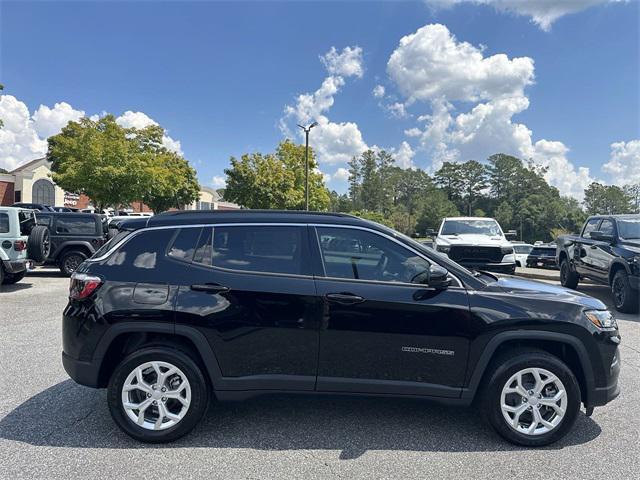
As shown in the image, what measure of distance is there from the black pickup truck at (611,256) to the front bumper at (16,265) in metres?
12.4

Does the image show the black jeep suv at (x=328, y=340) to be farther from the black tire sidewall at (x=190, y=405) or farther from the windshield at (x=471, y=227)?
the windshield at (x=471, y=227)

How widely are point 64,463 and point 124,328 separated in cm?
95

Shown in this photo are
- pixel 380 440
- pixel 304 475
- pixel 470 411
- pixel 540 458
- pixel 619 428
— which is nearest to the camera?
pixel 304 475

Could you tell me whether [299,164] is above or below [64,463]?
above

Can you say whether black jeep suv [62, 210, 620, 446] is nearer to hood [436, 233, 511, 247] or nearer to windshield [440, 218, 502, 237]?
hood [436, 233, 511, 247]

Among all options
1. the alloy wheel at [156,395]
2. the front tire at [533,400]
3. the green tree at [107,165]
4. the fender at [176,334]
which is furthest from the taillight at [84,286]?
the green tree at [107,165]

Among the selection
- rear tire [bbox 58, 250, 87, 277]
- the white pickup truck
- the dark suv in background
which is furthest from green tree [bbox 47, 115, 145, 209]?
the white pickup truck

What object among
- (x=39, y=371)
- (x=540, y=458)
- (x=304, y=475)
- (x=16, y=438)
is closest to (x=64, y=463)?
(x=16, y=438)

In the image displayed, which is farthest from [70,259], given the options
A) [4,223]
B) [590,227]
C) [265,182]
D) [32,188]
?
[32,188]

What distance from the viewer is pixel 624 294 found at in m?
7.64

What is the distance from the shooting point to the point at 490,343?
3.12 meters

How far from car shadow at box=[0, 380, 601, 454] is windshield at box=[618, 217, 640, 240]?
6229 millimetres

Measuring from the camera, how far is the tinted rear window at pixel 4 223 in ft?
29.2

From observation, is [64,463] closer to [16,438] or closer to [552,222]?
[16,438]
